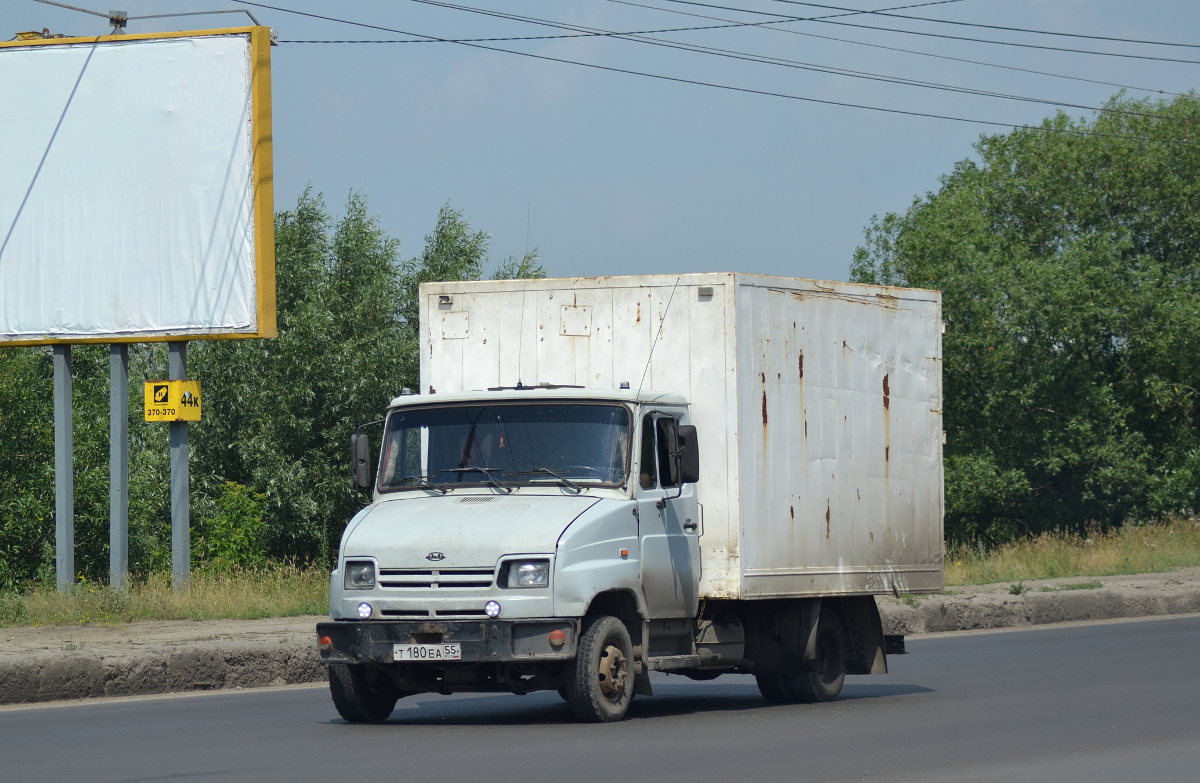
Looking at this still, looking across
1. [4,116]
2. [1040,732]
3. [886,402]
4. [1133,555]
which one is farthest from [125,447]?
[1133,555]

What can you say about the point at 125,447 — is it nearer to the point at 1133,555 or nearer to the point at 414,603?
the point at 414,603

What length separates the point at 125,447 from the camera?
2034 centimetres

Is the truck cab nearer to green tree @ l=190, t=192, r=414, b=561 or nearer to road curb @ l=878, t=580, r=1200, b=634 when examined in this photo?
road curb @ l=878, t=580, r=1200, b=634

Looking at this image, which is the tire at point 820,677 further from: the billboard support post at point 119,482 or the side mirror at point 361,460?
the billboard support post at point 119,482

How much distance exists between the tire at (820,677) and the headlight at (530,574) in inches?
130

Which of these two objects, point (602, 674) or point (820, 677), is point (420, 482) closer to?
point (602, 674)

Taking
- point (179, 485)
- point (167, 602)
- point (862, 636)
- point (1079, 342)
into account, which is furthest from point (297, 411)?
point (862, 636)

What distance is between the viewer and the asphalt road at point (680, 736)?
27.9 feet

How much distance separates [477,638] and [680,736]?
1414 mm

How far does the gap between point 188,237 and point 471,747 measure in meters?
12.1

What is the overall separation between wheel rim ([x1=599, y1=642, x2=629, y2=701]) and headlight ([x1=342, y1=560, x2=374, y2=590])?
157 cm

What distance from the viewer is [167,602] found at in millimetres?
18703

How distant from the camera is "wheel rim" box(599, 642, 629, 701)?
10.5 meters

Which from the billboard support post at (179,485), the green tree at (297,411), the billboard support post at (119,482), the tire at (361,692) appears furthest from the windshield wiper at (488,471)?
the green tree at (297,411)
